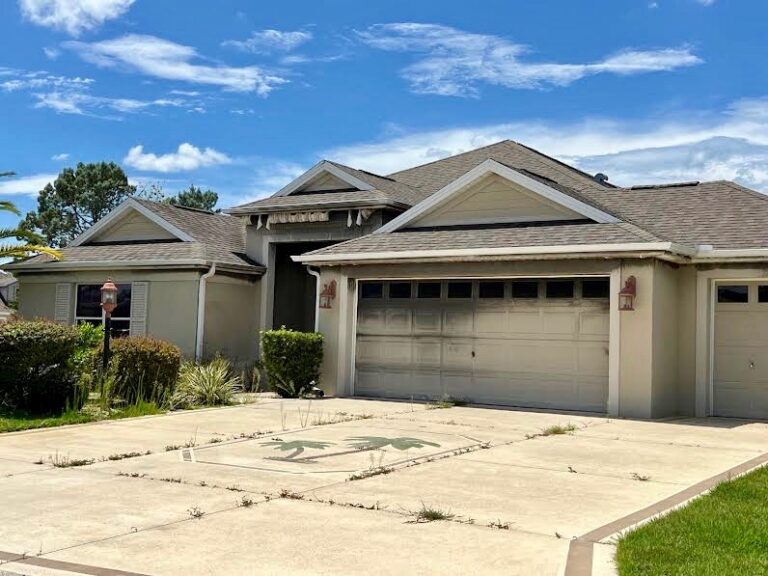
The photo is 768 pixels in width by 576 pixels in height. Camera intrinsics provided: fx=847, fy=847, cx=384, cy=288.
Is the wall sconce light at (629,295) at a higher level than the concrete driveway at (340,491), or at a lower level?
higher

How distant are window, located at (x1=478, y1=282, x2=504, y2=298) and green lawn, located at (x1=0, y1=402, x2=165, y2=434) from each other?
6.30m

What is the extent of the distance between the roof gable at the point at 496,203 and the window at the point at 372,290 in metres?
1.41

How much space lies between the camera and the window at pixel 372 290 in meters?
17.4

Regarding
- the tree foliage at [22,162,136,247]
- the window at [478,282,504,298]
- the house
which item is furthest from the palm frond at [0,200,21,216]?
the tree foliage at [22,162,136,247]

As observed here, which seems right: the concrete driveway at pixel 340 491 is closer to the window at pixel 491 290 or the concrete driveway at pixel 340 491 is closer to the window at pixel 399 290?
the window at pixel 491 290

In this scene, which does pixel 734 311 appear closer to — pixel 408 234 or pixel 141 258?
pixel 408 234

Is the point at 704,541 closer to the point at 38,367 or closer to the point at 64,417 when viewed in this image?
the point at 64,417

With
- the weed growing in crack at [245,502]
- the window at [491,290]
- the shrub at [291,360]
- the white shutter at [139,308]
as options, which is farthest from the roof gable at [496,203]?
the weed growing in crack at [245,502]

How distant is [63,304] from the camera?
22.1 metres

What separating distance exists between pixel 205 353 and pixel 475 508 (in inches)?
553

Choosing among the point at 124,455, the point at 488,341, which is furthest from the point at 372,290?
the point at 124,455

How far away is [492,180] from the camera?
A: 16.9 m

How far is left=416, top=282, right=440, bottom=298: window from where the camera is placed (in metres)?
16.7

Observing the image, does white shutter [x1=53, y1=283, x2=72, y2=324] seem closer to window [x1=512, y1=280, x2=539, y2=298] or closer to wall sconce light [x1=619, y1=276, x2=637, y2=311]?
window [x1=512, y1=280, x2=539, y2=298]
